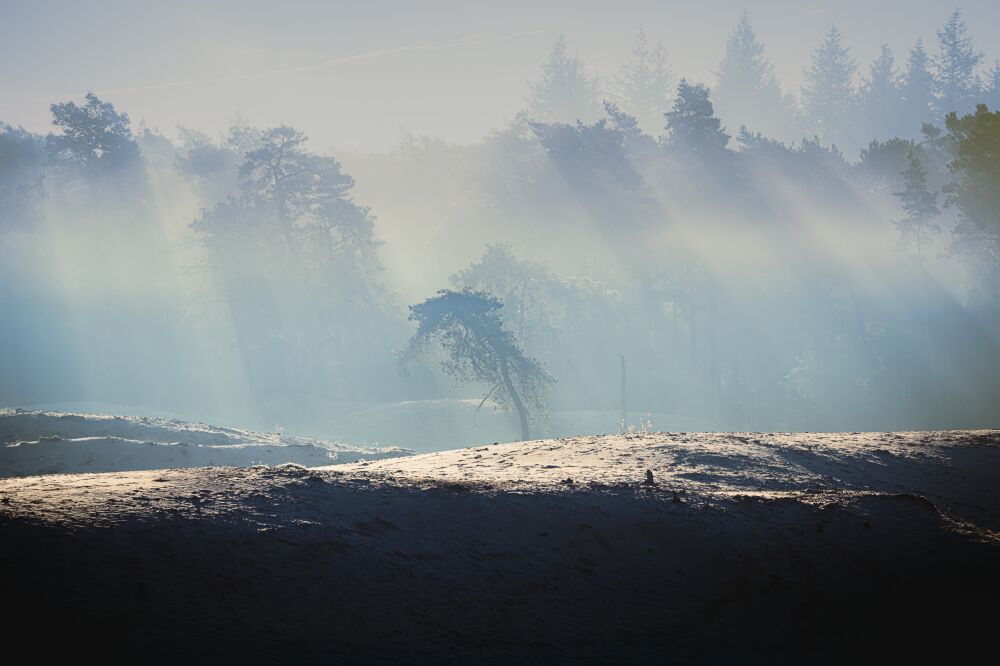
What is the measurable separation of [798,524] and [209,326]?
210 feet

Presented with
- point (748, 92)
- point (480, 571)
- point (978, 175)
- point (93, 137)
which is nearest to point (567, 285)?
point (978, 175)

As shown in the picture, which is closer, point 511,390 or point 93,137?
point 511,390

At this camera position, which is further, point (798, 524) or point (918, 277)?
point (918, 277)

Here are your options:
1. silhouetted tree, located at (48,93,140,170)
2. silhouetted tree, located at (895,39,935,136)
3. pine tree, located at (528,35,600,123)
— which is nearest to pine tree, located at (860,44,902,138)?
silhouetted tree, located at (895,39,935,136)

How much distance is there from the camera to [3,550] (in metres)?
6.33

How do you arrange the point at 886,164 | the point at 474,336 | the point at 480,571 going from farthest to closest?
the point at 886,164 < the point at 474,336 < the point at 480,571

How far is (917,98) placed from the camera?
4449 inches

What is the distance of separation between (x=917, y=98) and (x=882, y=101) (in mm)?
4599

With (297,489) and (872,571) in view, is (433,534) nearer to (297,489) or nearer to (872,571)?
(297,489)

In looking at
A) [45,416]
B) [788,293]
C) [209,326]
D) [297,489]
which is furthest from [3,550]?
[209,326]

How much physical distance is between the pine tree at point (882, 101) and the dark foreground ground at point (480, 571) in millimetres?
118608

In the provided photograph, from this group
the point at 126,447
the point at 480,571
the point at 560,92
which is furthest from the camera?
the point at 560,92

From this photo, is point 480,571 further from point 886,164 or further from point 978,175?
point 886,164

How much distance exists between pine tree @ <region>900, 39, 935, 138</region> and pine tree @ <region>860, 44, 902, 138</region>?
1.04 metres
